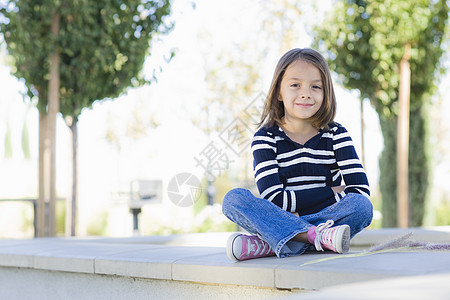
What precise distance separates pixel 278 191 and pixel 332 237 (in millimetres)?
305

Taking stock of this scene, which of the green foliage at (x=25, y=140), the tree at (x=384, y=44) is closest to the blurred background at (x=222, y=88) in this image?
the tree at (x=384, y=44)

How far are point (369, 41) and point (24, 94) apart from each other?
344 centimetres

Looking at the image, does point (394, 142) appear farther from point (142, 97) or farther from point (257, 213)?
point (142, 97)

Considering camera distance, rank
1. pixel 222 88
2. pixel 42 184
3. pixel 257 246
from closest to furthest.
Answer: pixel 257 246
pixel 42 184
pixel 222 88

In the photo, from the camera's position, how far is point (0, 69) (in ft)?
42.0

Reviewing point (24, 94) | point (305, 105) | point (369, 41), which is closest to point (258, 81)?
point (369, 41)

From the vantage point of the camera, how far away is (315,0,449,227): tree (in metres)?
5.71

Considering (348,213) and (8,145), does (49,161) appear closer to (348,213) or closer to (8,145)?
(348,213)

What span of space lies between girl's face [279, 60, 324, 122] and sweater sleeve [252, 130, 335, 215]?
186 mm

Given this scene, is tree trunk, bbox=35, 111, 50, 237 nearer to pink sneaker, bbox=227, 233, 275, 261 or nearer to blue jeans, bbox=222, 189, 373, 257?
blue jeans, bbox=222, 189, 373, 257

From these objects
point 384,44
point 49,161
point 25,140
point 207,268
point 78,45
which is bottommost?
point 207,268

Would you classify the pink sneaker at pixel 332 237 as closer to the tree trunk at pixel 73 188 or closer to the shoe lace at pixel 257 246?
the shoe lace at pixel 257 246

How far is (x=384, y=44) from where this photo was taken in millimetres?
5812
